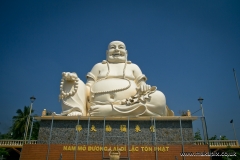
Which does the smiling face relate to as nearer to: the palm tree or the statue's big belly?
the statue's big belly

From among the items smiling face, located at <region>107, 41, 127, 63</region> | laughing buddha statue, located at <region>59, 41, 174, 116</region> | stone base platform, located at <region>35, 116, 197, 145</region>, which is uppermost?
smiling face, located at <region>107, 41, 127, 63</region>

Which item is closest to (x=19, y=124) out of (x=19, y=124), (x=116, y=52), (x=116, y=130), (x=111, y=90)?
(x=19, y=124)

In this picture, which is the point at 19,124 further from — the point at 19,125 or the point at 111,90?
the point at 111,90

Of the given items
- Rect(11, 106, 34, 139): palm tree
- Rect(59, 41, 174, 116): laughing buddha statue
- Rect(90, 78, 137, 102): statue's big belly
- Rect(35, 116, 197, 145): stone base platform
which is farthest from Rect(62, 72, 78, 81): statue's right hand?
Rect(11, 106, 34, 139): palm tree

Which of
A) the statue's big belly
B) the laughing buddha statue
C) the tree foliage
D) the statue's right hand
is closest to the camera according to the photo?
the laughing buddha statue

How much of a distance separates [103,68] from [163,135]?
12.8 feet

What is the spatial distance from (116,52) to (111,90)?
2409 millimetres

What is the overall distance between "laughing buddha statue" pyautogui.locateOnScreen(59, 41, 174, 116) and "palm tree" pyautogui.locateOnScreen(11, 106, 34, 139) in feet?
39.9

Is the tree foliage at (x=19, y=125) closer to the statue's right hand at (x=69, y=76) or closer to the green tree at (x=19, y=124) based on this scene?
the green tree at (x=19, y=124)

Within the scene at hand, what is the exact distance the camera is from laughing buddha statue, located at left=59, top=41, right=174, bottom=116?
7.06m

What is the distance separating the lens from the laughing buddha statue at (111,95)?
706 cm

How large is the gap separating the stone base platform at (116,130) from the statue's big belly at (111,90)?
1.08 meters

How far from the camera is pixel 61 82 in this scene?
24.7 feet

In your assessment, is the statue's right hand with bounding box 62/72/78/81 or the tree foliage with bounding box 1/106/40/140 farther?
the tree foliage with bounding box 1/106/40/140
